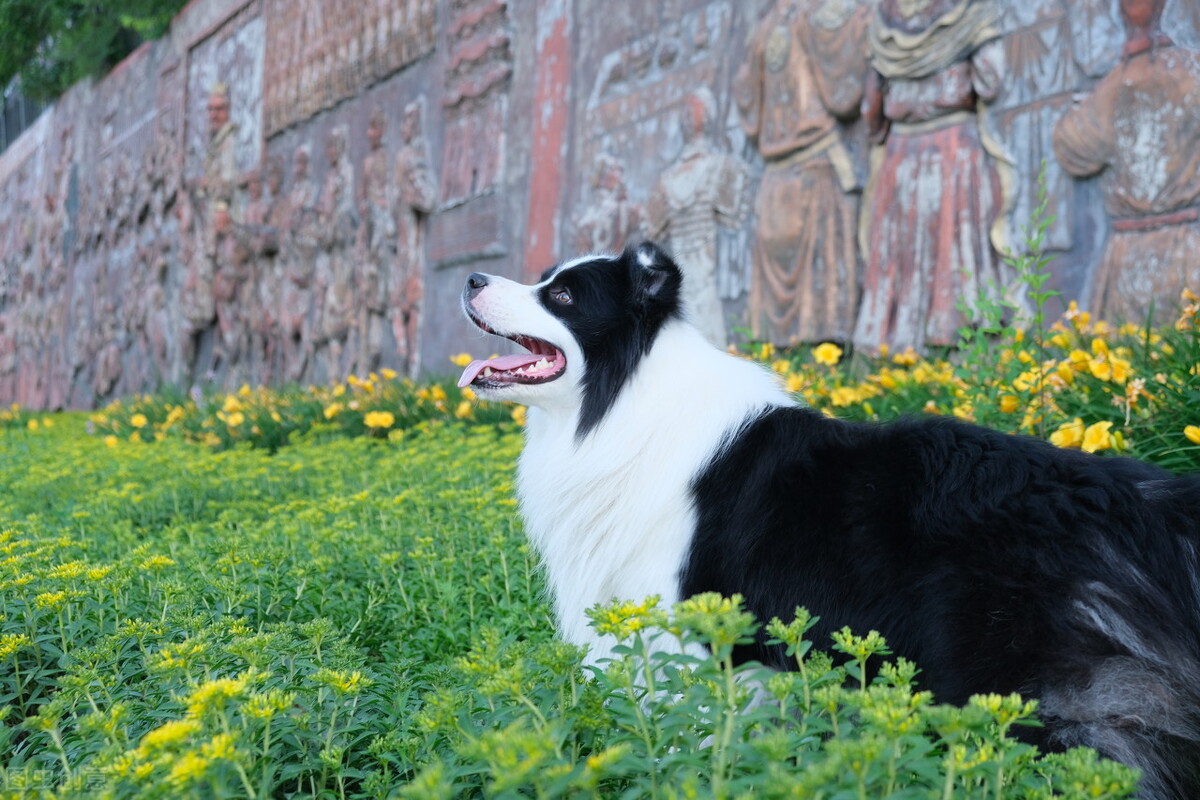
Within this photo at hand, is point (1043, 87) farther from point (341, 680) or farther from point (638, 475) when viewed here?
point (341, 680)

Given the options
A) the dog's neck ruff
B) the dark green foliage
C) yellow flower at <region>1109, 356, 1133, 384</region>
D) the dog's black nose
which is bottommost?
the dog's neck ruff

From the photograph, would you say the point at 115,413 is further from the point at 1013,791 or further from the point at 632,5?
the point at 1013,791

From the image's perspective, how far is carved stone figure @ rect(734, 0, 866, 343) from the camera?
19.6 ft

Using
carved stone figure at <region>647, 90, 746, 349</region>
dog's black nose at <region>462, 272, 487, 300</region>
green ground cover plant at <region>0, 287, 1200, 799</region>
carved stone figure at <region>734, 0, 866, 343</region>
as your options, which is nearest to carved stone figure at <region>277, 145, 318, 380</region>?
carved stone figure at <region>647, 90, 746, 349</region>

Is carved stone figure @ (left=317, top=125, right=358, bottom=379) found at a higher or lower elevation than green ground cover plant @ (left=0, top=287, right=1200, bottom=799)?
higher

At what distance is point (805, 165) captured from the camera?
6.27 m

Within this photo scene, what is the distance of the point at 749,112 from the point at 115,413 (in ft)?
23.2

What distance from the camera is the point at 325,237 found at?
11.9 metres

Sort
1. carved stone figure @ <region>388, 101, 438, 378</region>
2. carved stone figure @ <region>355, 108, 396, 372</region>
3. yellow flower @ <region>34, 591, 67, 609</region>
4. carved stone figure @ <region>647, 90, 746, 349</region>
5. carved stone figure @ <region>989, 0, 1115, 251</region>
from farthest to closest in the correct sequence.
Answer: carved stone figure @ <region>355, 108, 396, 372</region> < carved stone figure @ <region>388, 101, 438, 378</region> < carved stone figure @ <region>647, 90, 746, 349</region> < carved stone figure @ <region>989, 0, 1115, 251</region> < yellow flower @ <region>34, 591, 67, 609</region>

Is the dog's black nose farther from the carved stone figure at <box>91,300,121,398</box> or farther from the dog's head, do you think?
the carved stone figure at <box>91,300,121,398</box>

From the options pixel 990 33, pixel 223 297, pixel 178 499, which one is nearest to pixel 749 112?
pixel 990 33

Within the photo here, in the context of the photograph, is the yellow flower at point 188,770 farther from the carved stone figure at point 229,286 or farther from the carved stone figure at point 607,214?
the carved stone figure at point 229,286

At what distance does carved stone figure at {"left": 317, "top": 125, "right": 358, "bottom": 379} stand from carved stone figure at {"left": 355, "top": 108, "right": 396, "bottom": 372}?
10.1 inches

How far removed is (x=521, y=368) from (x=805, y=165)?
424cm
